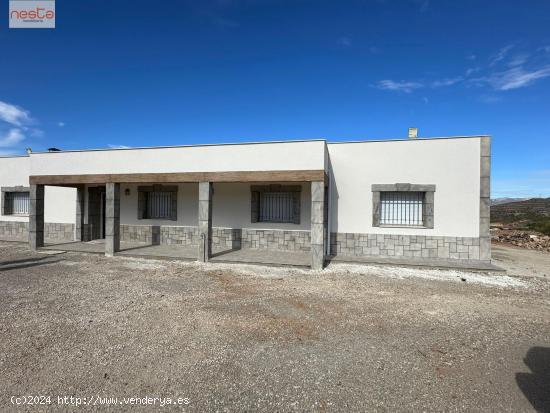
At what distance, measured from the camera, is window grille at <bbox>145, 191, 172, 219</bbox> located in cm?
1165

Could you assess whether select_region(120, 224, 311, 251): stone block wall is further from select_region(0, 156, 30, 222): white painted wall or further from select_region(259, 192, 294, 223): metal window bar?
select_region(0, 156, 30, 222): white painted wall

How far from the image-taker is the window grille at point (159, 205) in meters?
11.6

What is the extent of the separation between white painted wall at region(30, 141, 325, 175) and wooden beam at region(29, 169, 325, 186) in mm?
128

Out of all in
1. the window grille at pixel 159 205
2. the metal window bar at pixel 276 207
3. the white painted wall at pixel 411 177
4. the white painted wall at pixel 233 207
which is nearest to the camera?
the white painted wall at pixel 411 177

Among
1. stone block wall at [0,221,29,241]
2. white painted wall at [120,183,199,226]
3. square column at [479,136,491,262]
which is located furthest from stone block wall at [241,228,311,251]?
stone block wall at [0,221,29,241]

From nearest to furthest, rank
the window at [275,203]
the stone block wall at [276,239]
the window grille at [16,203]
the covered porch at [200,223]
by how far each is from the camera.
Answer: the covered porch at [200,223], the stone block wall at [276,239], the window at [275,203], the window grille at [16,203]

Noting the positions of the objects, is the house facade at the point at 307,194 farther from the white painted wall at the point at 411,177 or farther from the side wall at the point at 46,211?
the side wall at the point at 46,211

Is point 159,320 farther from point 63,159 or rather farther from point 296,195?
point 63,159

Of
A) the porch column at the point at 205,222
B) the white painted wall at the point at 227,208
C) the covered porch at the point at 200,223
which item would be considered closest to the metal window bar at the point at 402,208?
the covered porch at the point at 200,223

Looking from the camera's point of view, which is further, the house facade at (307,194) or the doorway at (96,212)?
the doorway at (96,212)

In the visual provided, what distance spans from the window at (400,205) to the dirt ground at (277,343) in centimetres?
305

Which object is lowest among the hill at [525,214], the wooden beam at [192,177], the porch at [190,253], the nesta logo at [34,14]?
the porch at [190,253]

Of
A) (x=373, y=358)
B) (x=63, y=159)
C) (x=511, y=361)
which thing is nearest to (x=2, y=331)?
(x=373, y=358)

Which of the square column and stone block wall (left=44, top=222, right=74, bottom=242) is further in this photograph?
stone block wall (left=44, top=222, right=74, bottom=242)
